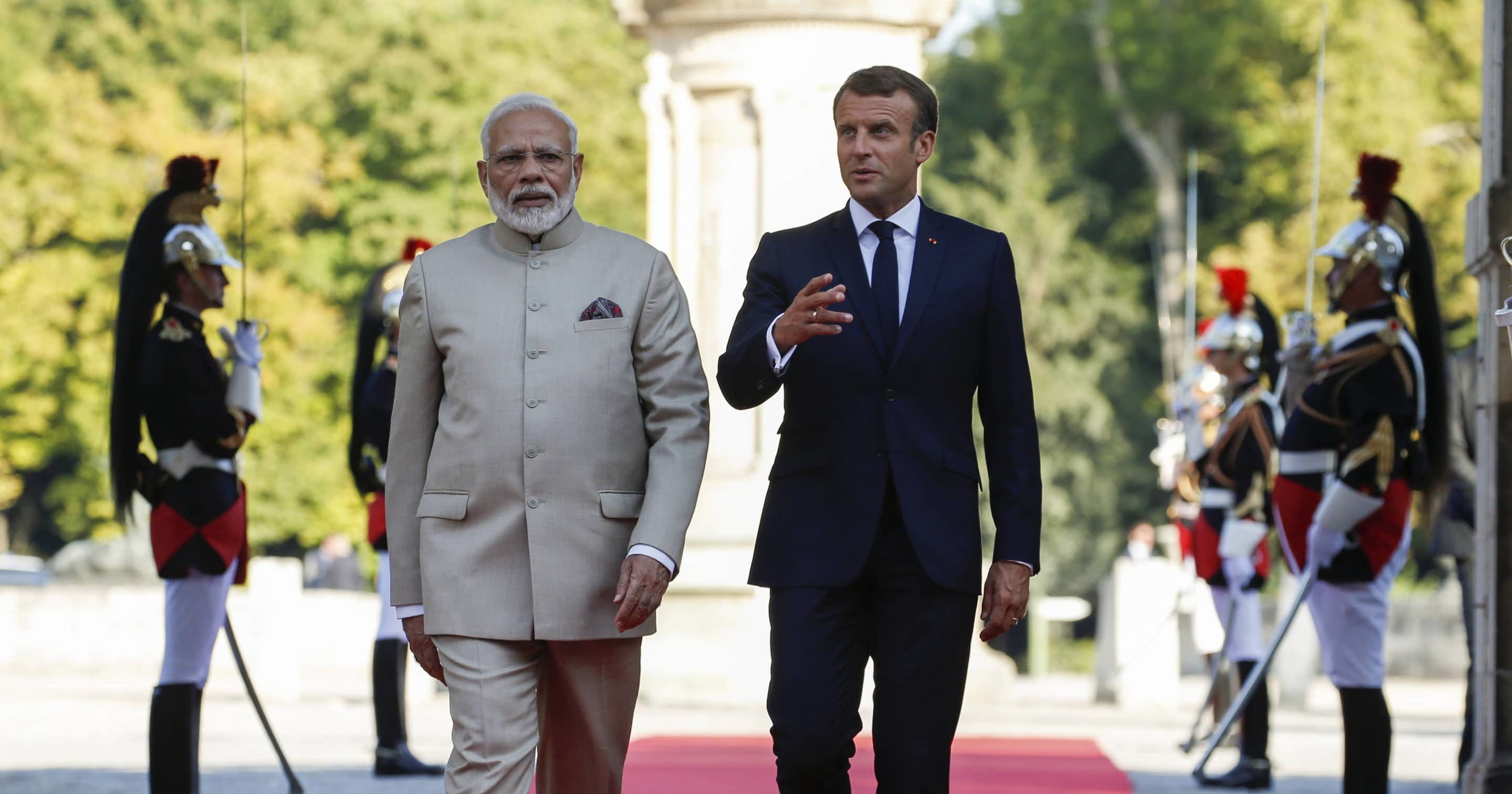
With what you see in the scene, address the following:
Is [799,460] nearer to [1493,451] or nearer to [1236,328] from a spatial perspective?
[1493,451]

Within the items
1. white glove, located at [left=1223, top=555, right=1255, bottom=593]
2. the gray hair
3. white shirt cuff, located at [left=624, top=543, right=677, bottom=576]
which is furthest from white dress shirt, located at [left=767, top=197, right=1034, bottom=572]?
white glove, located at [left=1223, top=555, right=1255, bottom=593]

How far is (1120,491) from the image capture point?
136 feet

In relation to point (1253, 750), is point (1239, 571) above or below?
above

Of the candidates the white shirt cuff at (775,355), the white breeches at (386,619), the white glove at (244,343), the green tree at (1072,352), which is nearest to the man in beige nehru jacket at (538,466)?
the white shirt cuff at (775,355)

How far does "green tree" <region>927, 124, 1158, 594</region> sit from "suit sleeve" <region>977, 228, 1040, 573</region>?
3475cm

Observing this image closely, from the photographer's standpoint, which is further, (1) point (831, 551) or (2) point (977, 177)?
(2) point (977, 177)

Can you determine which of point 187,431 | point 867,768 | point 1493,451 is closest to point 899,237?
point 1493,451

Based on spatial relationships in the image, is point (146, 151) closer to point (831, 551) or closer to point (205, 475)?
point (205, 475)

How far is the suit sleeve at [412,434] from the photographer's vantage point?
5938mm

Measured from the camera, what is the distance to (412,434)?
5.96m

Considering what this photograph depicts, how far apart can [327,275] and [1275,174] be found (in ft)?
50.3

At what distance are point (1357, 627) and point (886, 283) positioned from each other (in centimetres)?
398

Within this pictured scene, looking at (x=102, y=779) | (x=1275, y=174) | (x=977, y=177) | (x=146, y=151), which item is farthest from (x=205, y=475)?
(x=977, y=177)

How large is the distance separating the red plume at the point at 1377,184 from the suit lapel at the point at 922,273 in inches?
165
